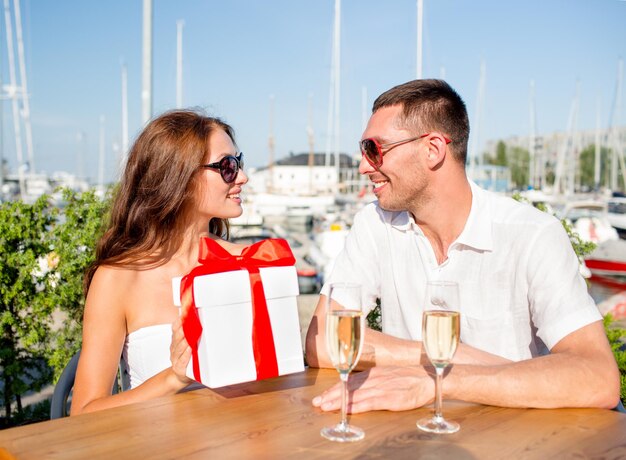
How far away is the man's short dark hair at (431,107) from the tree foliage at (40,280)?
2373 mm

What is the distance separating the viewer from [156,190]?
8.55 ft

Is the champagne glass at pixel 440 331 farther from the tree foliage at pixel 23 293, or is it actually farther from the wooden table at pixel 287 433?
the tree foliage at pixel 23 293

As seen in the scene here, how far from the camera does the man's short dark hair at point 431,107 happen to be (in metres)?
2.55

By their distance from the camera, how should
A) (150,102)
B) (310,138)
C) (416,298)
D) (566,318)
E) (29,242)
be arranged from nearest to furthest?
(566,318) < (416,298) < (29,242) < (150,102) < (310,138)

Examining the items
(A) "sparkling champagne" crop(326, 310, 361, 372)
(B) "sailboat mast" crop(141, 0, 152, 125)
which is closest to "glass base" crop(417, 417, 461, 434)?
(A) "sparkling champagne" crop(326, 310, 361, 372)

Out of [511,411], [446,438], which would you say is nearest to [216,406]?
[446,438]

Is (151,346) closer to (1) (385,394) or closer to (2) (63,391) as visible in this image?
(2) (63,391)

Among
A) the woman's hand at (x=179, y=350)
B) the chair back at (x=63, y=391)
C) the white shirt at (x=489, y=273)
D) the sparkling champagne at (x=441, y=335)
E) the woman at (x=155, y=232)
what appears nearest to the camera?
the sparkling champagne at (x=441, y=335)

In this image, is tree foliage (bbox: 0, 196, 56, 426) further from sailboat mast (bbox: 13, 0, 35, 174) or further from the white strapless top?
sailboat mast (bbox: 13, 0, 35, 174)

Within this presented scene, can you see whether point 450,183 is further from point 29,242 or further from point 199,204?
point 29,242

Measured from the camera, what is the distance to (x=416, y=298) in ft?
8.48

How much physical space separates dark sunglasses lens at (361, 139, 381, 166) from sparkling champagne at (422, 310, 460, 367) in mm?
1212

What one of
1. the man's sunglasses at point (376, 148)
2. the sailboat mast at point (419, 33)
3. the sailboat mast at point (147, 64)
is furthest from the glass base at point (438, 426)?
the sailboat mast at point (419, 33)

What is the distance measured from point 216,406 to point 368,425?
44 cm
